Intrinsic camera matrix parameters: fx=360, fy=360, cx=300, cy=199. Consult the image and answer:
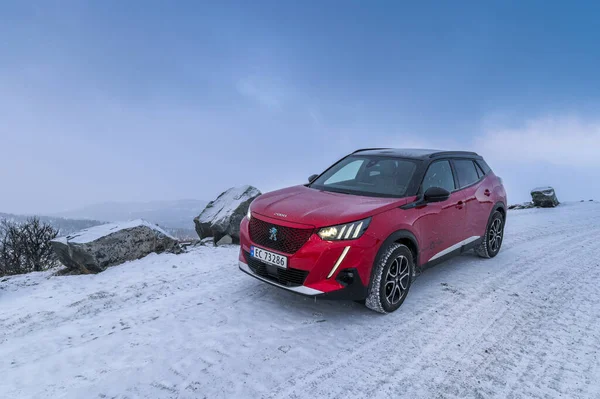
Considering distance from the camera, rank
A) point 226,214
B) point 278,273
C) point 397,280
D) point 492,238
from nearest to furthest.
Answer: point 278,273
point 397,280
point 492,238
point 226,214

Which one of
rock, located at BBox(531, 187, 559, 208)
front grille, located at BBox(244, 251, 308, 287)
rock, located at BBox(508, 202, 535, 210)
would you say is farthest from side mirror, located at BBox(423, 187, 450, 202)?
rock, located at BBox(531, 187, 559, 208)

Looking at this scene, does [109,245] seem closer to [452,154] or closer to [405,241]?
[405,241]

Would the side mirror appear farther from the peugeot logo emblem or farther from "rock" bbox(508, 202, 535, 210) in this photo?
"rock" bbox(508, 202, 535, 210)

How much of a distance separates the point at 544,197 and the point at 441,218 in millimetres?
13482

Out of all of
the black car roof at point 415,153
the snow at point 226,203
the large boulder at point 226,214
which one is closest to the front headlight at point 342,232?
the black car roof at point 415,153

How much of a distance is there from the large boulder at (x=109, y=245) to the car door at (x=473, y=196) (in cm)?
515

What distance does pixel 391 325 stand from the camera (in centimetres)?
385

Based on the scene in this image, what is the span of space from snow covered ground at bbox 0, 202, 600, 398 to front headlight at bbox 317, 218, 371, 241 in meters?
0.96

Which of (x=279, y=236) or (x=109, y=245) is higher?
(x=279, y=236)

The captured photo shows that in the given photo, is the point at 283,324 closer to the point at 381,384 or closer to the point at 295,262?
the point at 295,262

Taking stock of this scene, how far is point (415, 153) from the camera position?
5.22m

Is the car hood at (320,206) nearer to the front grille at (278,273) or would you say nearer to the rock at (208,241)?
the front grille at (278,273)

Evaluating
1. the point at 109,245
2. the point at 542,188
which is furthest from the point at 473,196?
the point at 542,188

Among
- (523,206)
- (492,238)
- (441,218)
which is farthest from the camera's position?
(523,206)
